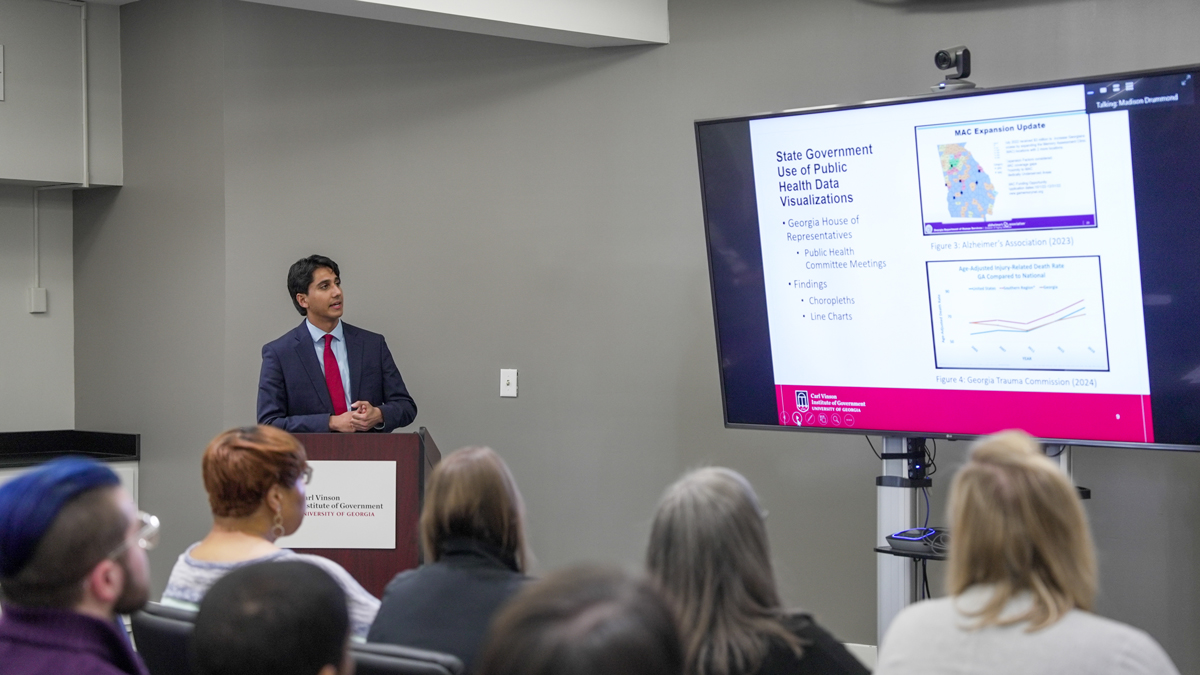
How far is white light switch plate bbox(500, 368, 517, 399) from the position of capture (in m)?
4.94

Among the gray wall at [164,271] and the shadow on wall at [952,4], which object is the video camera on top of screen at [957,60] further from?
the gray wall at [164,271]

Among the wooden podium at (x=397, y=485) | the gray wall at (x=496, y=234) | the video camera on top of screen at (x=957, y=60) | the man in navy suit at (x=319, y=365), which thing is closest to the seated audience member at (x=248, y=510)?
the wooden podium at (x=397, y=485)

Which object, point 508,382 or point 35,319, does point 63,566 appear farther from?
point 35,319

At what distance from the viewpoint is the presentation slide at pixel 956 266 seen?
3158 millimetres

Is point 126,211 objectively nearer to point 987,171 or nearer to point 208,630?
point 987,171

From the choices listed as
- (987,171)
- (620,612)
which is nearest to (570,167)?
(987,171)

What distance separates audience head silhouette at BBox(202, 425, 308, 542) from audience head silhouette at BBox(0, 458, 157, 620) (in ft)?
2.51

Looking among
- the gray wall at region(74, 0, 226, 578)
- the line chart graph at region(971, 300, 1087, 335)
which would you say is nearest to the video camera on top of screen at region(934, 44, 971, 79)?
the line chart graph at region(971, 300, 1087, 335)

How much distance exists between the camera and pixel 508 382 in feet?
16.3

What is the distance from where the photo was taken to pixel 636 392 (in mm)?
4699

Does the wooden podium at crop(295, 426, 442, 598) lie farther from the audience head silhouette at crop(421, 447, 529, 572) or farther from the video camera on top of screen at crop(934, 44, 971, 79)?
the video camera on top of screen at crop(934, 44, 971, 79)

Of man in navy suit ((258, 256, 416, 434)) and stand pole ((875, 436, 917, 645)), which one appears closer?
stand pole ((875, 436, 917, 645))

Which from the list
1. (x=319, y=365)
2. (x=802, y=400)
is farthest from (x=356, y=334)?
(x=802, y=400)

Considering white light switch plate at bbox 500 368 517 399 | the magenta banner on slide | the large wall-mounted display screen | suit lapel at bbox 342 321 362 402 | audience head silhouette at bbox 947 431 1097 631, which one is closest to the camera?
audience head silhouette at bbox 947 431 1097 631
